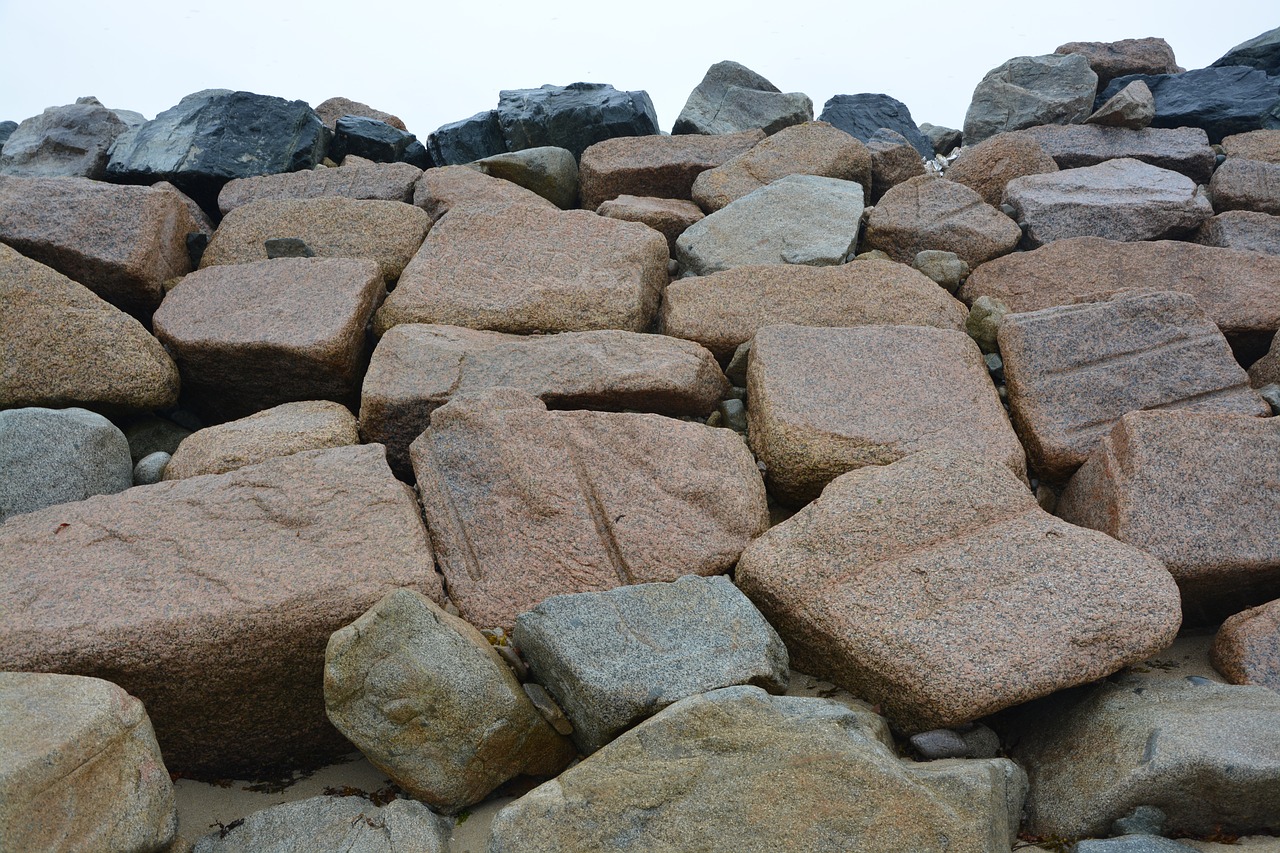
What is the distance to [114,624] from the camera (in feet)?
8.25

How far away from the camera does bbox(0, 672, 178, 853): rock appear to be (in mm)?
1940

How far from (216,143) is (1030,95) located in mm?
5312

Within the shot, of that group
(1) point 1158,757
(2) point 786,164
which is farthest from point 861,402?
(2) point 786,164

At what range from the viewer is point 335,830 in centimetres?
236

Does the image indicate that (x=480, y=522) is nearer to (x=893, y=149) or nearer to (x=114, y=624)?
(x=114, y=624)

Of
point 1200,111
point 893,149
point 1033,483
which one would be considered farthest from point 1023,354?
point 1200,111

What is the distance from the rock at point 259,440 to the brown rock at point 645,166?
252cm

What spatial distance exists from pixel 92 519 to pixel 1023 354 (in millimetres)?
3190

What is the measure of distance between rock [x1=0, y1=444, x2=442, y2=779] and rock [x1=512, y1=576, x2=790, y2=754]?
472 mm

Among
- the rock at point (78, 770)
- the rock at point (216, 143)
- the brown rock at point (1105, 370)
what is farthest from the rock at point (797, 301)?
the rock at point (216, 143)

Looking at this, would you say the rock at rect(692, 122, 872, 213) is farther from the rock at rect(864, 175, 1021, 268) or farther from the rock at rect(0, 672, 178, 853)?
the rock at rect(0, 672, 178, 853)

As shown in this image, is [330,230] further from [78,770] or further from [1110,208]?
[1110,208]

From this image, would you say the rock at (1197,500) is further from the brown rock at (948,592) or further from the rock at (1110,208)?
the rock at (1110,208)

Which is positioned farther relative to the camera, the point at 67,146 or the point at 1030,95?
the point at 1030,95
